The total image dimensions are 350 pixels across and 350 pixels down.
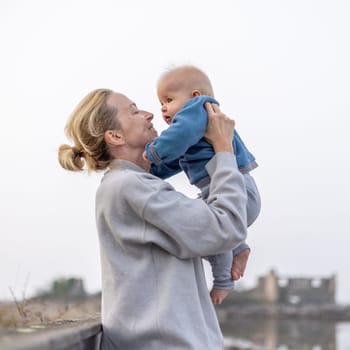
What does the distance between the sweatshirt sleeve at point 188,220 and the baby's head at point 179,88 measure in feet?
1.69

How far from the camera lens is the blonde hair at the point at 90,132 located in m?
2.15

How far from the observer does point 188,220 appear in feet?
6.30

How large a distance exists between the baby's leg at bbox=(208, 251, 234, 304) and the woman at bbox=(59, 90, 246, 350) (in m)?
0.18

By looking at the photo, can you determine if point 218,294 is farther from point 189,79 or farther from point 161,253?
point 189,79

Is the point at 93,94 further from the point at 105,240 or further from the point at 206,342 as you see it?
the point at 206,342

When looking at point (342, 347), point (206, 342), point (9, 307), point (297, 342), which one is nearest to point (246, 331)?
point (297, 342)

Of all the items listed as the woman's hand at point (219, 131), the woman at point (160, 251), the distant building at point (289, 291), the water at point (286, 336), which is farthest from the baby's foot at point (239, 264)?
the distant building at point (289, 291)

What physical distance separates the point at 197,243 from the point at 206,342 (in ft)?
0.88

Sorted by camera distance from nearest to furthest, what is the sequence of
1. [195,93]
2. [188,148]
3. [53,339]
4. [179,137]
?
1. [53,339]
2. [179,137]
3. [188,148]
4. [195,93]

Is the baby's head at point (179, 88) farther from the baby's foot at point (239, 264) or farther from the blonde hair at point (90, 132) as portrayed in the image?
the baby's foot at point (239, 264)

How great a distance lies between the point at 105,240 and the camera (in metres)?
2.04

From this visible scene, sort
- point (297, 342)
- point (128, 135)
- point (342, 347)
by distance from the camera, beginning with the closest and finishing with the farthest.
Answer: point (128, 135) → point (342, 347) → point (297, 342)

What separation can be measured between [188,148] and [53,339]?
0.97 meters

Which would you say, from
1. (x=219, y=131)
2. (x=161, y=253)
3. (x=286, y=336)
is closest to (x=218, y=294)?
(x=161, y=253)
